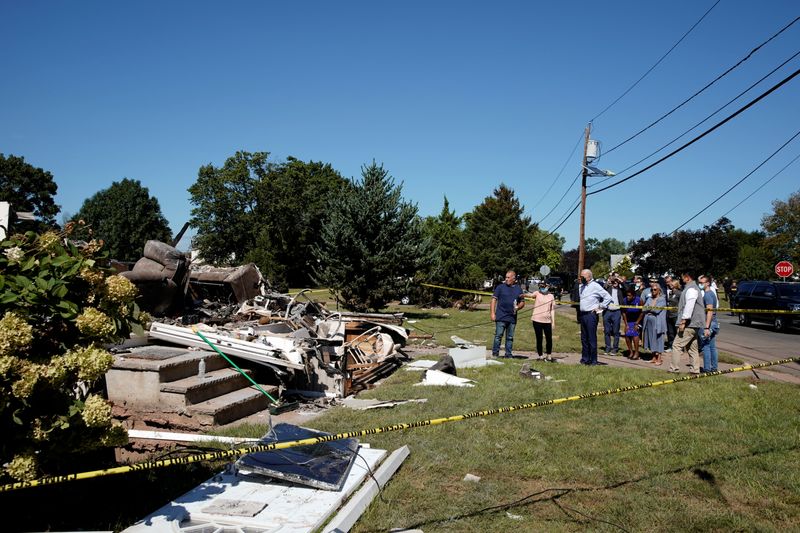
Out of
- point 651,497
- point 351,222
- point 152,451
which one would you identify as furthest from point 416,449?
point 351,222

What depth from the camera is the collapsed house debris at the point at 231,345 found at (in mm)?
7504

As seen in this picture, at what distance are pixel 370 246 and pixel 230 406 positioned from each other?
16.3 metres

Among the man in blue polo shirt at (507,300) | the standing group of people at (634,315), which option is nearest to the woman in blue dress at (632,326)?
the standing group of people at (634,315)

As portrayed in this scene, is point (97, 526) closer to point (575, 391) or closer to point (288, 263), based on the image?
point (575, 391)

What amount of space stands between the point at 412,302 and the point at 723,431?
26.0 meters

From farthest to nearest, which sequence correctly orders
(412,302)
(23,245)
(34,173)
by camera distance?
(34,173), (412,302), (23,245)

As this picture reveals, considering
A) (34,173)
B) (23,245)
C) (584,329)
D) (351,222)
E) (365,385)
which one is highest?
(34,173)

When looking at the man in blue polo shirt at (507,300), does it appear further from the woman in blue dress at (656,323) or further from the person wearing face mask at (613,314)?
the woman in blue dress at (656,323)

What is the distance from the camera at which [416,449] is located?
603 centimetres

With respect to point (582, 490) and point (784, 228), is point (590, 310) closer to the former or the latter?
point (582, 490)

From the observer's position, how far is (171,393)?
735 cm

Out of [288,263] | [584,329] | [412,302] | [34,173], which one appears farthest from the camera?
[288,263]

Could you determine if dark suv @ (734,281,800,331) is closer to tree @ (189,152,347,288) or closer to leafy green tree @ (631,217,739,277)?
leafy green tree @ (631,217,739,277)

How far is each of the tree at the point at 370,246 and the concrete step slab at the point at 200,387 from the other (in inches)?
577
